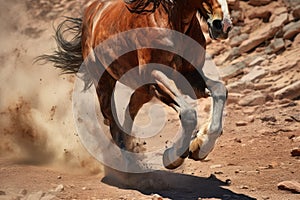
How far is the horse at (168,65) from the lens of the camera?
3.83 metres

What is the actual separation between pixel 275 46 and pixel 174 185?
168 inches

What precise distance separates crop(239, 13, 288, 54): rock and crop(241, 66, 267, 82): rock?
0.69 m

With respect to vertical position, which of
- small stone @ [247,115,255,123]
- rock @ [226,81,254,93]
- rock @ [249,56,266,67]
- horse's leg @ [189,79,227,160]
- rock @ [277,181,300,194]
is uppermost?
horse's leg @ [189,79,227,160]

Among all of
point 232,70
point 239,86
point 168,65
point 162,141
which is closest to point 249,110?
point 239,86

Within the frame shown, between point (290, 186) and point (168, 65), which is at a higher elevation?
point (168, 65)

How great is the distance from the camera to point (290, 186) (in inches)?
161

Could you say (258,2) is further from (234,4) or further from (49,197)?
(49,197)

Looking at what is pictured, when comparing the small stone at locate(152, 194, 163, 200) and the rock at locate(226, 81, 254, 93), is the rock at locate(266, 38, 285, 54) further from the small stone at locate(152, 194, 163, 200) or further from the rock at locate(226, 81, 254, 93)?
the small stone at locate(152, 194, 163, 200)

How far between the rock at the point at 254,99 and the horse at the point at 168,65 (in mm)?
2276

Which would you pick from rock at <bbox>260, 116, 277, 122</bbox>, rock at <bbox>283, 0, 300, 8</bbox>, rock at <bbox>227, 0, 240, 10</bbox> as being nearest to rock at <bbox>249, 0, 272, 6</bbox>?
rock at <bbox>227, 0, 240, 10</bbox>

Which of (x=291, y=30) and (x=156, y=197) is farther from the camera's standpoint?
(x=291, y=30)

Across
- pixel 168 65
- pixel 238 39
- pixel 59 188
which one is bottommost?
pixel 59 188

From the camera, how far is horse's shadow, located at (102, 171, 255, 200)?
13.7 feet

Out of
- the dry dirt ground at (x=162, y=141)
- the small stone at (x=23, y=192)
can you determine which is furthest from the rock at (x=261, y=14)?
the small stone at (x=23, y=192)
